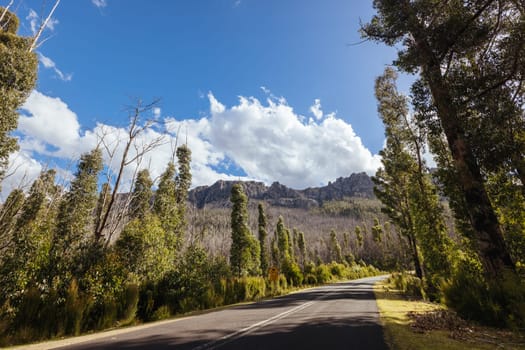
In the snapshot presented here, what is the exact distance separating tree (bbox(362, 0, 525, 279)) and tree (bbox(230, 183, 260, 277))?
21.0 metres

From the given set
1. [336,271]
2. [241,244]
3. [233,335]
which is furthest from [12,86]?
[336,271]

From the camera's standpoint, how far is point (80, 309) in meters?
8.41

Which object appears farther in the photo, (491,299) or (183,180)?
(183,180)

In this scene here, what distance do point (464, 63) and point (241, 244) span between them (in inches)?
898

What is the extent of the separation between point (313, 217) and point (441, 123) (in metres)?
175

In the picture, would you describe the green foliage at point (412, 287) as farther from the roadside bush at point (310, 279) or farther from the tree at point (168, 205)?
the tree at point (168, 205)

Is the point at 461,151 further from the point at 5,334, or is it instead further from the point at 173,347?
the point at 5,334

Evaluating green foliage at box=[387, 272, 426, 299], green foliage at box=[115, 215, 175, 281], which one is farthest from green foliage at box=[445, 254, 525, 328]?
Result: green foliage at box=[115, 215, 175, 281]

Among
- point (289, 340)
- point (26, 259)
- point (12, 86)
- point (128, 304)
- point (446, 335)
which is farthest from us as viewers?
point (128, 304)

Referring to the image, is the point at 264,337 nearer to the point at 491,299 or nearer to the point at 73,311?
the point at 491,299

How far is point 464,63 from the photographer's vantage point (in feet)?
29.6

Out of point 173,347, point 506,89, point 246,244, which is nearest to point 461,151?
point 506,89

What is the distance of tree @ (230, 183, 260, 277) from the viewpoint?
2523 centimetres

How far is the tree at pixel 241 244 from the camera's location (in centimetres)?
2523
